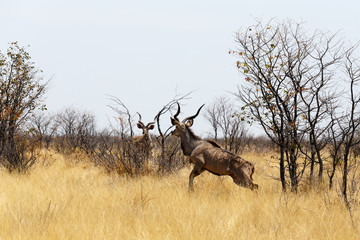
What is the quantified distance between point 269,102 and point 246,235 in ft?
12.1

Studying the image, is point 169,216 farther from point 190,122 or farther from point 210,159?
point 190,122

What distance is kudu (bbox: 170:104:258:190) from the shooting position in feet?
21.6

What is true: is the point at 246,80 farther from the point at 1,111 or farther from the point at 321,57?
the point at 1,111

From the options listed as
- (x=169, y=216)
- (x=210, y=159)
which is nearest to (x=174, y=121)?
(x=210, y=159)

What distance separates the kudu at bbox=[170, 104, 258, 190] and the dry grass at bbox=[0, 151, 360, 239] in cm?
27

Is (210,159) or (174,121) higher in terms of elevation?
(174,121)

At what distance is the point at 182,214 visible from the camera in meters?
4.86

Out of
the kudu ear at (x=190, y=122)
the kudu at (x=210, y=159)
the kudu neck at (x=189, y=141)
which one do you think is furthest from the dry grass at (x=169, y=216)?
the kudu ear at (x=190, y=122)

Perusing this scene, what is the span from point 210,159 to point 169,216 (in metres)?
2.19

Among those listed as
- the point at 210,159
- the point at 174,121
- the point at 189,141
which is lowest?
the point at 210,159

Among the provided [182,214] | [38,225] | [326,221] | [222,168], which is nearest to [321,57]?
[222,168]

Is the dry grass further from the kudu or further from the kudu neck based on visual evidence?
the kudu neck

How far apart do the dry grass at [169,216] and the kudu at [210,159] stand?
10.6 inches

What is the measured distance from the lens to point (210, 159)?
266 inches
